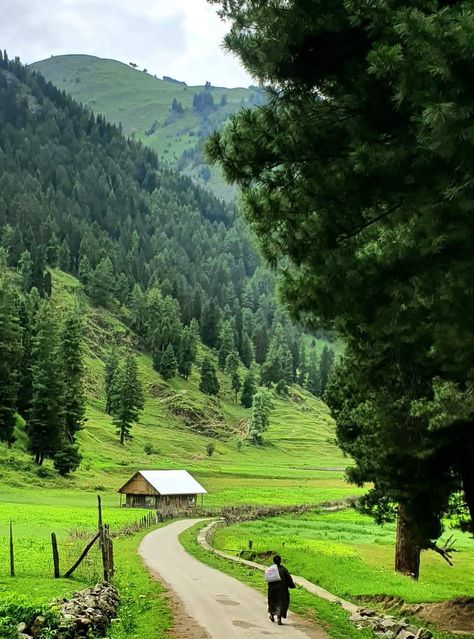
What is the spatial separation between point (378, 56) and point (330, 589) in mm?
25268

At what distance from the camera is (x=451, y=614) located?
22.7 meters

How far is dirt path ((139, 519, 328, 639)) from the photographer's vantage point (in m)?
18.1

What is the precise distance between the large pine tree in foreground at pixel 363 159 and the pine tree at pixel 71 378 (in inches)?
3160

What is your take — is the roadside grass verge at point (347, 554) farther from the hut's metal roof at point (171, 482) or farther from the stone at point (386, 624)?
the hut's metal roof at point (171, 482)

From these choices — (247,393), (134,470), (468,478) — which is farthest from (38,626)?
(247,393)

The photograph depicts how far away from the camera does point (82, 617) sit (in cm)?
1686

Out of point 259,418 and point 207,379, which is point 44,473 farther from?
point 207,379

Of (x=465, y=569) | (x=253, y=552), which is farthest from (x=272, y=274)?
(x=465, y=569)

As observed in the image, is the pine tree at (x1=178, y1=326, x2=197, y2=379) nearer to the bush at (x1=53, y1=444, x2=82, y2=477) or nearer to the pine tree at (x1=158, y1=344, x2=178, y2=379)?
the pine tree at (x1=158, y1=344, x2=178, y2=379)

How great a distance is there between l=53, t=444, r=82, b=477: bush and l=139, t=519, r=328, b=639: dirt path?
48608mm

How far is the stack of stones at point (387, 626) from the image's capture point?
55.0ft

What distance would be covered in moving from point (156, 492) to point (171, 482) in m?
3.88

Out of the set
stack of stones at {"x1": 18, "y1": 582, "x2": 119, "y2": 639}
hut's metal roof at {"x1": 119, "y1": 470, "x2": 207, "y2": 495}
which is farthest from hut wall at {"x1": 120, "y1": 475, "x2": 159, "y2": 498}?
stack of stones at {"x1": 18, "y1": 582, "x2": 119, "y2": 639}

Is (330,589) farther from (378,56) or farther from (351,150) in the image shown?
(378,56)
